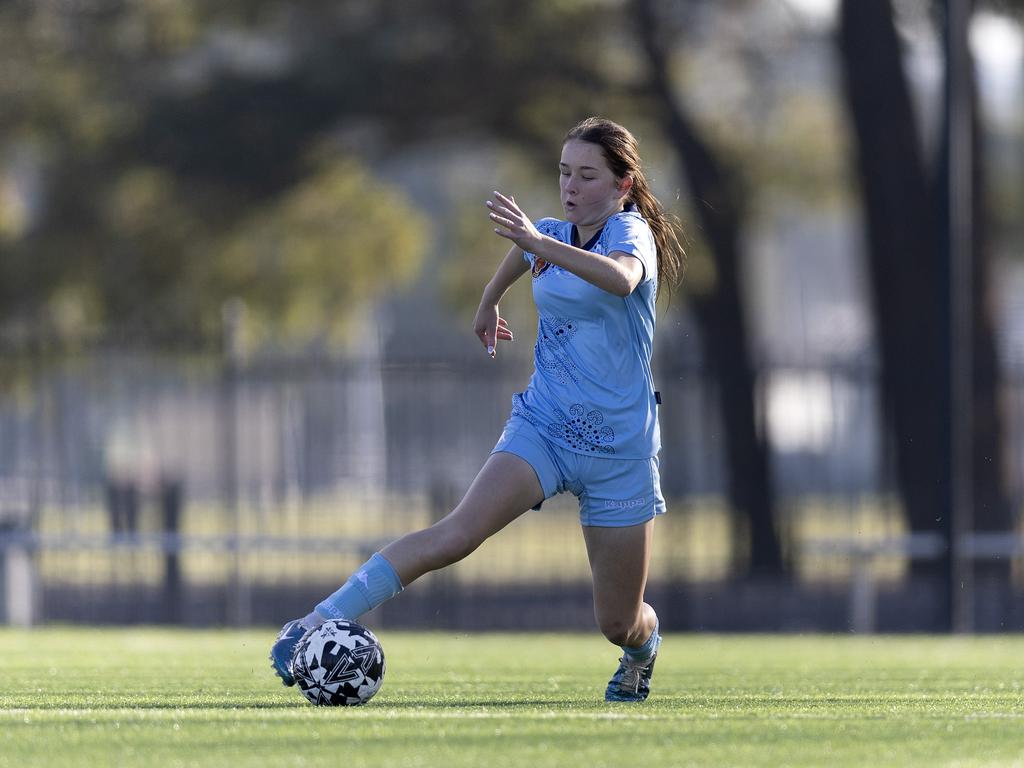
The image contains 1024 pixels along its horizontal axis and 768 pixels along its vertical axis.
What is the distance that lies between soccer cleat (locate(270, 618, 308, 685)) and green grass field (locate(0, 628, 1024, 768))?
0.16 meters

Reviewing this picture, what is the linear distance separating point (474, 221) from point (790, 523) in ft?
31.4

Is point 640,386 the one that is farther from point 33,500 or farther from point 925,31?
point 925,31

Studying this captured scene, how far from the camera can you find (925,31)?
20312 mm

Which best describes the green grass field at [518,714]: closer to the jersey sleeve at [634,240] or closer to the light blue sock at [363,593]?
the light blue sock at [363,593]

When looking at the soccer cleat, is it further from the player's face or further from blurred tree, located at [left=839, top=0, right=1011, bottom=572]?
blurred tree, located at [left=839, top=0, right=1011, bottom=572]

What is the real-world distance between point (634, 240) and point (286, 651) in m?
1.73

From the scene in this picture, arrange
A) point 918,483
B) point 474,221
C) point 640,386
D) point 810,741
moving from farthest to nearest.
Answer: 1. point 474,221
2. point 918,483
3. point 640,386
4. point 810,741

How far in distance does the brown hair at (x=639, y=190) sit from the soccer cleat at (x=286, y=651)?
1.73 metres

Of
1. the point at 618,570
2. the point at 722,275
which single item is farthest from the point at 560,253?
the point at 722,275

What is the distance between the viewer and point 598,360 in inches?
252

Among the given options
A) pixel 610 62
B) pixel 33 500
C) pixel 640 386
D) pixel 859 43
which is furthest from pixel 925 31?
pixel 640 386

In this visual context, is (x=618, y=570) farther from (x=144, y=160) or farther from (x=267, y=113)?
(x=144, y=160)

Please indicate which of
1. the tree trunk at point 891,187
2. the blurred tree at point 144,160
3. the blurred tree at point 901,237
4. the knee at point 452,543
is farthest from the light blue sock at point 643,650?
the blurred tree at point 144,160

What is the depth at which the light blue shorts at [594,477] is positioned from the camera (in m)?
6.39
